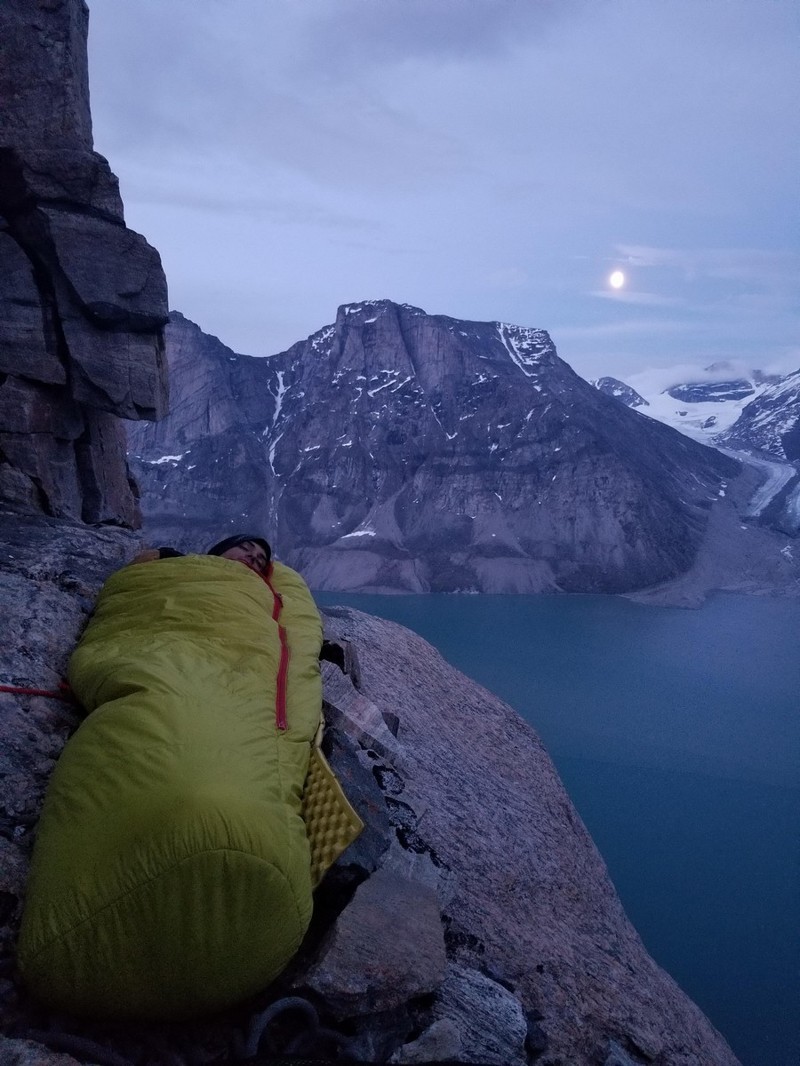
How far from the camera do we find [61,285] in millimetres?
9883

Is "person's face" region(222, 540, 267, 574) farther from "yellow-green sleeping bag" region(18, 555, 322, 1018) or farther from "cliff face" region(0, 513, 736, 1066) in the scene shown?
"yellow-green sleeping bag" region(18, 555, 322, 1018)

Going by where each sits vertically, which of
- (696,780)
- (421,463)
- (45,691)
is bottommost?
(696,780)

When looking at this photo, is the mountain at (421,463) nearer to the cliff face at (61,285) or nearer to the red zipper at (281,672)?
the cliff face at (61,285)

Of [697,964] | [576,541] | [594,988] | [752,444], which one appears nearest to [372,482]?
[576,541]

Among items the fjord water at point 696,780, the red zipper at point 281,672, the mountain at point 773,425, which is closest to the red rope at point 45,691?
the red zipper at point 281,672

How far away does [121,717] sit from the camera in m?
2.79

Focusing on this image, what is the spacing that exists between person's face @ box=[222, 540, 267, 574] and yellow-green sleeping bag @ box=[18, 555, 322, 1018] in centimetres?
179

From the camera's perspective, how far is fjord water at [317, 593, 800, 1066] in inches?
448

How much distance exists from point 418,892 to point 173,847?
188cm

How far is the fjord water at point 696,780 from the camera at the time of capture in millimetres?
11375

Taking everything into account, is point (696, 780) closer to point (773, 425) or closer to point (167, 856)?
point (167, 856)

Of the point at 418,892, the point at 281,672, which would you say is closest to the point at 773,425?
the point at 418,892

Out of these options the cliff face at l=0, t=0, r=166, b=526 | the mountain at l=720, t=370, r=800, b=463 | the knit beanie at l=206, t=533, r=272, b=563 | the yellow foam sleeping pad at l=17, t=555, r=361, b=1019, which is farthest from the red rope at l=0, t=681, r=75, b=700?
the mountain at l=720, t=370, r=800, b=463

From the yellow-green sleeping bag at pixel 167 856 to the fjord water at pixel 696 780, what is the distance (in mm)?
10478
